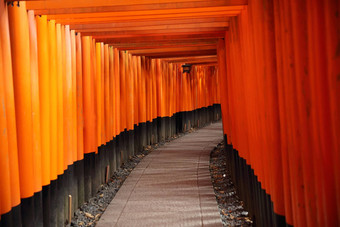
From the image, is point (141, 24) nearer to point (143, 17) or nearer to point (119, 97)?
point (143, 17)

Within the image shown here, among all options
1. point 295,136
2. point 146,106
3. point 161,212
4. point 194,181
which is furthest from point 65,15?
point 146,106

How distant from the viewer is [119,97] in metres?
10.2

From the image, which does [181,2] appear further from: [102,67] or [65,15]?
[102,67]

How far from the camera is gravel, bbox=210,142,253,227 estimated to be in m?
6.00

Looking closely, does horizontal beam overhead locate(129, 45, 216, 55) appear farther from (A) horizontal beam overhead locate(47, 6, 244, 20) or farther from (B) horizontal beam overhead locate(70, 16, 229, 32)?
(A) horizontal beam overhead locate(47, 6, 244, 20)

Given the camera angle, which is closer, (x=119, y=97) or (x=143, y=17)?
Answer: (x=143, y=17)

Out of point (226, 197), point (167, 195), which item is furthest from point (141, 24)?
point (226, 197)

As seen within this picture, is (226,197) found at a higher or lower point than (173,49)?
lower

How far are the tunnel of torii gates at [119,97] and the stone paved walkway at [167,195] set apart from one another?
628 mm

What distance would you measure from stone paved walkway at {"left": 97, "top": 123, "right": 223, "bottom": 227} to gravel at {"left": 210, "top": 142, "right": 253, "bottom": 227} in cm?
14

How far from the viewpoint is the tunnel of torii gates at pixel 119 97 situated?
95.8 inches

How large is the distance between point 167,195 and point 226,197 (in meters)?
1.10

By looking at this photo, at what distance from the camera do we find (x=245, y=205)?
632 centimetres

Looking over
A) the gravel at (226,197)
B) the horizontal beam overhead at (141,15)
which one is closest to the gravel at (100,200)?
the gravel at (226,197)
